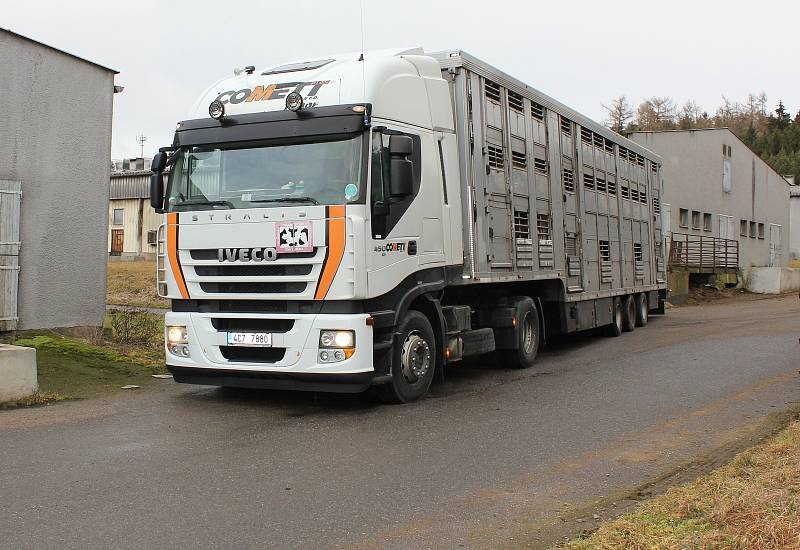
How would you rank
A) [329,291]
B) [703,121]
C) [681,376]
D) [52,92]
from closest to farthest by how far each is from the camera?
[329,291], [681,376], [52,92], [703,121]

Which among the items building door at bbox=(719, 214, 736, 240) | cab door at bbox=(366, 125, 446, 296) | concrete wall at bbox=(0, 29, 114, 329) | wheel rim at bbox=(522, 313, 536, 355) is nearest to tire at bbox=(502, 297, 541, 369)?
wheel rim at bbox=(522, 313, 536, 355)

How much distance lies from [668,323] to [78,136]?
14121mm

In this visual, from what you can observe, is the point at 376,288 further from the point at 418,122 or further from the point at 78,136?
the point at 78,136

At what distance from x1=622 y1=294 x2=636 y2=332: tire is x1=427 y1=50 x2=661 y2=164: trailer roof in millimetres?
3333

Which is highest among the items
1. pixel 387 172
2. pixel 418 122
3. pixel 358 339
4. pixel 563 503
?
pixel 418 122

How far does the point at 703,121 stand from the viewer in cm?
9119

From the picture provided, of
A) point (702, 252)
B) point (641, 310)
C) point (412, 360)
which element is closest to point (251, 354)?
point (412, 360)

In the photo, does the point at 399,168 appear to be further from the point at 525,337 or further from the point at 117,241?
the point at 117,241

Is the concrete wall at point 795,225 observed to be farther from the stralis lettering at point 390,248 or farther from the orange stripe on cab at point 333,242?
the orange stripe on cab at point 333,242

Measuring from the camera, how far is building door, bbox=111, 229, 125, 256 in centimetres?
5050

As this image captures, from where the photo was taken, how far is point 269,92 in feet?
29.3

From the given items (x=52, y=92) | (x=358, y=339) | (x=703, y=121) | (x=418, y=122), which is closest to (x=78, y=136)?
(x=52, y=92)

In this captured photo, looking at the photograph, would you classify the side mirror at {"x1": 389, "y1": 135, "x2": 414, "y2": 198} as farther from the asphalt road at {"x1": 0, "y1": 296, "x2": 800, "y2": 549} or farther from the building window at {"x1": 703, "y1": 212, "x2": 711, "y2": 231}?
the building window at {"x1": 703, "y1": 212, "x2": 711, "y2": 231}

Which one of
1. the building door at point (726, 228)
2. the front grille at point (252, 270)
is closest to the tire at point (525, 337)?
the front grille at point (252, 270)
